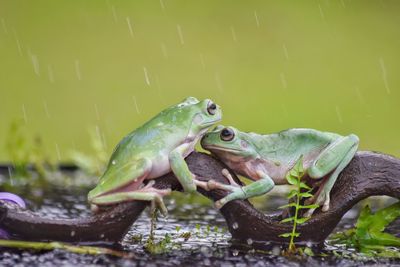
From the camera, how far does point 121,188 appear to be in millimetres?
1800

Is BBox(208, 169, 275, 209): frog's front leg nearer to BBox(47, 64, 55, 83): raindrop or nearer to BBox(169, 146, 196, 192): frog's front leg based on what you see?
BBox(169, 146, 196, 192): frog's front leg

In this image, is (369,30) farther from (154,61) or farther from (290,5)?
(154,61)

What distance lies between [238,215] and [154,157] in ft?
0.76

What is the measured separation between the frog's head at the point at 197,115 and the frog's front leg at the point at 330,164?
25 centimetres

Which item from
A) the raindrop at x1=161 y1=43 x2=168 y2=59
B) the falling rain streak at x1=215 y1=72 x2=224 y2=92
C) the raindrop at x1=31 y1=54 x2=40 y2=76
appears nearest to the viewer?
the falling rain streak at x1=215 y1=72 x2=224 y2=92

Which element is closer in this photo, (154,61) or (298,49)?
(154,61)

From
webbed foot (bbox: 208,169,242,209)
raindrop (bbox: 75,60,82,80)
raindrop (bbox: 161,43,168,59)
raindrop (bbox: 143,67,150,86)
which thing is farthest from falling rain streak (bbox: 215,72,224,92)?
webbed foot (bbox: 208,169,242,209)

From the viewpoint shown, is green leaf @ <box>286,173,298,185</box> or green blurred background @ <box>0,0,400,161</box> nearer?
green leaf @ <box>286,173,298,185</box>

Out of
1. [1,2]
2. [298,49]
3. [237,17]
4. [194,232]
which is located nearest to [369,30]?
[298,49]

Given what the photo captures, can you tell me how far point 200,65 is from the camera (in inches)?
Result: 303

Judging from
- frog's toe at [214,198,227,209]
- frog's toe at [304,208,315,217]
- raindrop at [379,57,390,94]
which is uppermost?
frog's toe at [214,198,227,209]

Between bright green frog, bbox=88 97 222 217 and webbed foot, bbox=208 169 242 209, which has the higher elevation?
bright green frog, bbox=88 97 222 217

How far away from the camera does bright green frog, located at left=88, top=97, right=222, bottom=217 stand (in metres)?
1.78

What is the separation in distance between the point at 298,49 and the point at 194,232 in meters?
6.36
